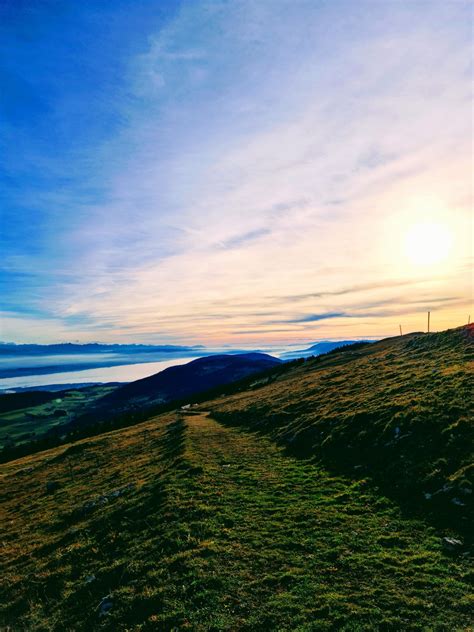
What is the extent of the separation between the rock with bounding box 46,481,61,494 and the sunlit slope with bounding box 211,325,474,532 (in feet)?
78.6

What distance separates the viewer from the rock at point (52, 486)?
34981 millimetres

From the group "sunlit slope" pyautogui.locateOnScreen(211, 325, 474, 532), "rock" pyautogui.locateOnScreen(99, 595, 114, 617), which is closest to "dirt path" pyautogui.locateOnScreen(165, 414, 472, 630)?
"sunlit slope" pyautogui.locateOnScreen(211, 325, 474, 532)

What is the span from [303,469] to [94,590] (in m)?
16.0

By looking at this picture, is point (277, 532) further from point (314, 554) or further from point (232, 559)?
point (232, 559)

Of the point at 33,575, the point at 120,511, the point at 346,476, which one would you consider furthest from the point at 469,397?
the point at 33,575

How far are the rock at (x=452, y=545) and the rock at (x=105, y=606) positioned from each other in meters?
15.1

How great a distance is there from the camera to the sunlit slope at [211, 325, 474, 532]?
17766mm

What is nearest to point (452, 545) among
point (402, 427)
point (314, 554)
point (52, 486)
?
point (314, 554)

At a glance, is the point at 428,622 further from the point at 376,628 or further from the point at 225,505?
the point at 225,505

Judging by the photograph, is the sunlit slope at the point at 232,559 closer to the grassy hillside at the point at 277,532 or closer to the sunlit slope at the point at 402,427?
the grassy hillside at the point at 277,532

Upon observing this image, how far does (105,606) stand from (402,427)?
2190 centimetres

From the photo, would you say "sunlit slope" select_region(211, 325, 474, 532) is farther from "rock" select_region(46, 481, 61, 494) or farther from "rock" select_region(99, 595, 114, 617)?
"rock" select_region(46, 481, 61, 494)

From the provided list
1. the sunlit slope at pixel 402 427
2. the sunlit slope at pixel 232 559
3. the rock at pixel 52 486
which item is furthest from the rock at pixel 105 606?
the rock at pixel 52 486

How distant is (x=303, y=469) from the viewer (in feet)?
82.5
